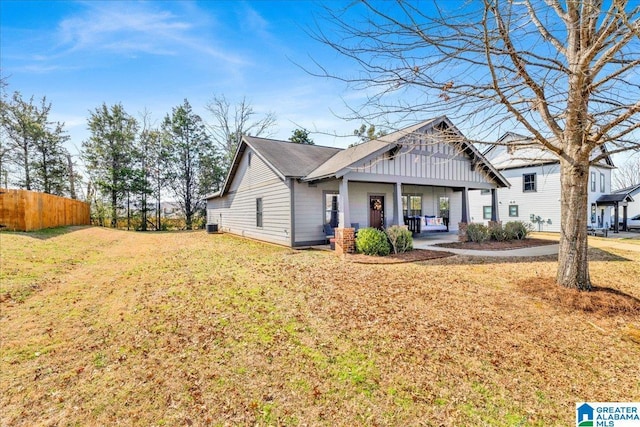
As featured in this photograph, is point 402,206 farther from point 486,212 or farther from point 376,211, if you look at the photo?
point 486,212

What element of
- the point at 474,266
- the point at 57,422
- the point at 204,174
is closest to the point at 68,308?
the point at 57,422

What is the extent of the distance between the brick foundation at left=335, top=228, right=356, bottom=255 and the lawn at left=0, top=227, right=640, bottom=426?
10.2 ft

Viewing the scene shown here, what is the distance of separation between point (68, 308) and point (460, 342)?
625 centimetres

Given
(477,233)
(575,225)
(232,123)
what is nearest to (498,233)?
(477,233)

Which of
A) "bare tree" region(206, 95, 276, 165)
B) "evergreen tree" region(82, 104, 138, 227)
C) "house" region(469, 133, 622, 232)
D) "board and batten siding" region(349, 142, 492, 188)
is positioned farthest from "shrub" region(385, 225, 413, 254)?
"evergreen tree" region(82, 104, 138, 227)

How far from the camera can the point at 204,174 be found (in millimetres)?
33500

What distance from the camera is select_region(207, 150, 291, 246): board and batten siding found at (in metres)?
12.6

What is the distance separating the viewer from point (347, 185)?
454 inches

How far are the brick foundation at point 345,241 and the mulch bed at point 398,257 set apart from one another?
47 centimetres

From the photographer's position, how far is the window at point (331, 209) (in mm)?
12945

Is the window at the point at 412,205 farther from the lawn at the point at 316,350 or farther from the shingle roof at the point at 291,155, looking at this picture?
the lawn at the point at 316,350

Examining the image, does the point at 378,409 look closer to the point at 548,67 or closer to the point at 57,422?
the point at 57,422

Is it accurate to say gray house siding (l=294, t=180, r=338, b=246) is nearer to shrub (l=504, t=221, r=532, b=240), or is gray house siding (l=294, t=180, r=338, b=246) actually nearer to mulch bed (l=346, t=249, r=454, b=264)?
mulch bed (l=346, t=249, r=454, b=264)

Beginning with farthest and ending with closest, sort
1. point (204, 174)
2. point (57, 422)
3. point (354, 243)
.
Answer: point (204, 174) < point (354, 243) < point (57, 422)
